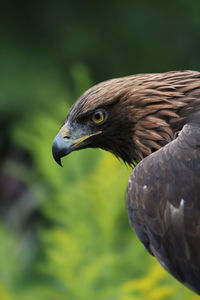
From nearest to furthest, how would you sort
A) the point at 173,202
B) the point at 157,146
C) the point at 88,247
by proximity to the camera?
the point at 173,202, the point at 157,146, the point at 88,247

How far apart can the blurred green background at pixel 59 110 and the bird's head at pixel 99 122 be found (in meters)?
1.39

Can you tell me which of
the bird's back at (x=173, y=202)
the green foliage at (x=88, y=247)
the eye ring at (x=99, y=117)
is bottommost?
the green foliage at (x=88, y=247)

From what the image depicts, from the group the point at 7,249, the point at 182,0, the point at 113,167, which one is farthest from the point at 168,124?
the point at 182,0

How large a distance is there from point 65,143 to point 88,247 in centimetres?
149

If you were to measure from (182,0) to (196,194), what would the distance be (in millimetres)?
4534

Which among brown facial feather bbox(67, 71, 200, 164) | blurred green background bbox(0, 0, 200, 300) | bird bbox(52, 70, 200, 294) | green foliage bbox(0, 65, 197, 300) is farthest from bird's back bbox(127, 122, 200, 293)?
blurred green background bbox(0, 0, 200, 300)

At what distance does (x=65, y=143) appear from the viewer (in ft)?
10.6

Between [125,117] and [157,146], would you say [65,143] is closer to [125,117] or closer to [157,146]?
[125,117]

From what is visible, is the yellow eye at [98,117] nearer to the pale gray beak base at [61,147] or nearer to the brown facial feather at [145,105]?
the brown facial feather at [145,105]

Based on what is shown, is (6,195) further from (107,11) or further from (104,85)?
(104,85)

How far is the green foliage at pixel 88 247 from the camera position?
4.38m

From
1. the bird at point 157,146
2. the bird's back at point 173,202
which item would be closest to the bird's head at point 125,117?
the bird at point 157,146

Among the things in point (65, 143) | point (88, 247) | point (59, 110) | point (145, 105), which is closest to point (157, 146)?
point (145, 105)

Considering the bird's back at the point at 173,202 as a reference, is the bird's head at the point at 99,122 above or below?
above
